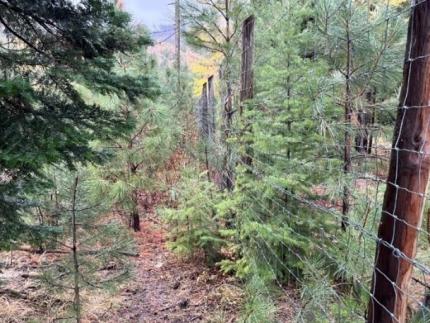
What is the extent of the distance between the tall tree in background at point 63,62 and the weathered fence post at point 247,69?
4.17ft

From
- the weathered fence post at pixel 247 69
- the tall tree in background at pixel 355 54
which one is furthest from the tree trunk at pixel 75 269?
the tall tree in background at pixel 355 54

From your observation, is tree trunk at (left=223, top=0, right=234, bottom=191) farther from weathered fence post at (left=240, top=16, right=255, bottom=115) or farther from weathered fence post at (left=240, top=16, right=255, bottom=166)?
weathered fence post at (left=240, top=16, right=255, bottom=115)

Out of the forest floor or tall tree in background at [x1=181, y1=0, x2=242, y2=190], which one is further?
→ tall tree in background at [x1=181, y1=0, x2=242, y2=190]

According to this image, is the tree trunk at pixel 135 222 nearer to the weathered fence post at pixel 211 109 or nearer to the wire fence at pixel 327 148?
the weathered fence post at pixel 211 109

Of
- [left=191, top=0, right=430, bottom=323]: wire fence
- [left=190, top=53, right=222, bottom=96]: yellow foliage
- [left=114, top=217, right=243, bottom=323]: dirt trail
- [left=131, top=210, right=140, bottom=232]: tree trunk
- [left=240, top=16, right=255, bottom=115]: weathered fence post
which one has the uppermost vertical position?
[left=190, top=53, right=222, bottom=96]: yellow foliage

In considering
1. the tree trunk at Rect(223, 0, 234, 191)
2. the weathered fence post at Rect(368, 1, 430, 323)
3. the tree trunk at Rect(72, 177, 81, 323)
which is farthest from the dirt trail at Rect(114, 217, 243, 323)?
the weathered fence post at Rect(368, 1, 430, 323)

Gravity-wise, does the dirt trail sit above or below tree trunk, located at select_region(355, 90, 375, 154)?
below

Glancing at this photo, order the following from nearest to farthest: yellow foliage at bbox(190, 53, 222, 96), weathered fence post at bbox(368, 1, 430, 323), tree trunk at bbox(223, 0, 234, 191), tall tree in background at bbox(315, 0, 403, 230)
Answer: weathered fence post at bbox(368, 1, 430, 323), tall tree in background at bbox(315, 0, 403, 230), tree trunk at bbox(223, 0, 234, 191), yellow foliage at bbox(190, 53, 222, 96)

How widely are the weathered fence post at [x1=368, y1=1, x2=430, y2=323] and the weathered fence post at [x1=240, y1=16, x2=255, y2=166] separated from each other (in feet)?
7.36

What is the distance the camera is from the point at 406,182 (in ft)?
3.85

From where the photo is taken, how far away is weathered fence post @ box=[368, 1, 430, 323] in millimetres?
1106

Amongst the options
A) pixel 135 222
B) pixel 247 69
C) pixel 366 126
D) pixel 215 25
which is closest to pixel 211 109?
pixel 215 25

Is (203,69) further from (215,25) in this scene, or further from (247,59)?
(247,59)

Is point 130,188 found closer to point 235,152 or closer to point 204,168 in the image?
point 204,168
